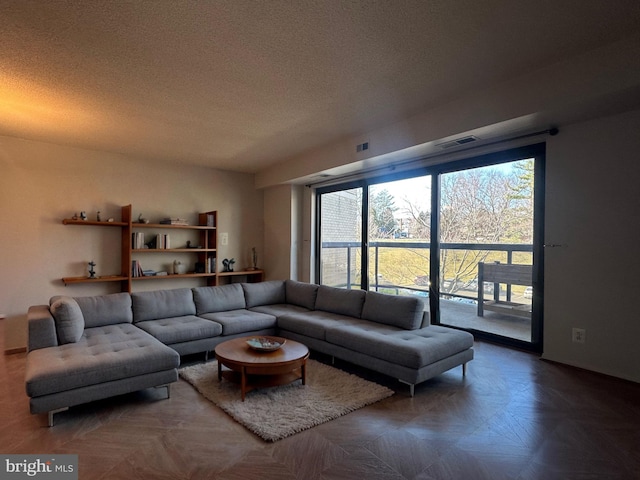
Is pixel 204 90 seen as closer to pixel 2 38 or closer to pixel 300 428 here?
pixel 2 38

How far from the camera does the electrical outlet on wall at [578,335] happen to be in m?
3.33

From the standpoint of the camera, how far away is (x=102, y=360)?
2646 millimetres

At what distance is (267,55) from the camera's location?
2.56 m

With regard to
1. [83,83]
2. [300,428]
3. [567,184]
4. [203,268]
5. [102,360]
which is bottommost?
[300,428]

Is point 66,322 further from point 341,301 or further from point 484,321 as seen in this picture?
point 484,321

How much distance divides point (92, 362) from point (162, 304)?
5.11ft

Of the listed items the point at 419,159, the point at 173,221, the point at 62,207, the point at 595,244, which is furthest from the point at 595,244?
the point at 62,207

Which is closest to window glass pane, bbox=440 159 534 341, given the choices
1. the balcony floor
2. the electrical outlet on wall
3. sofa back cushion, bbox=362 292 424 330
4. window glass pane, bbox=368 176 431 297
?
the balcony floor

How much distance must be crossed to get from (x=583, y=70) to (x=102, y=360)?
4.18 metres

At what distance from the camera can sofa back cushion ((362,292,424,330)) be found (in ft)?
11.7

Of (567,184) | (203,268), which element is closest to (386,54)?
(567,184)

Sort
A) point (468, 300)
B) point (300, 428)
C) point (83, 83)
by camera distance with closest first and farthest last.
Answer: point (300, 428) < point (83, 83) < point (468, 300)

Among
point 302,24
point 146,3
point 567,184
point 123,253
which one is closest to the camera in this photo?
point 146,3

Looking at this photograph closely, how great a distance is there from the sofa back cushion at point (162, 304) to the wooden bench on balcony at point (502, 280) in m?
3.51
